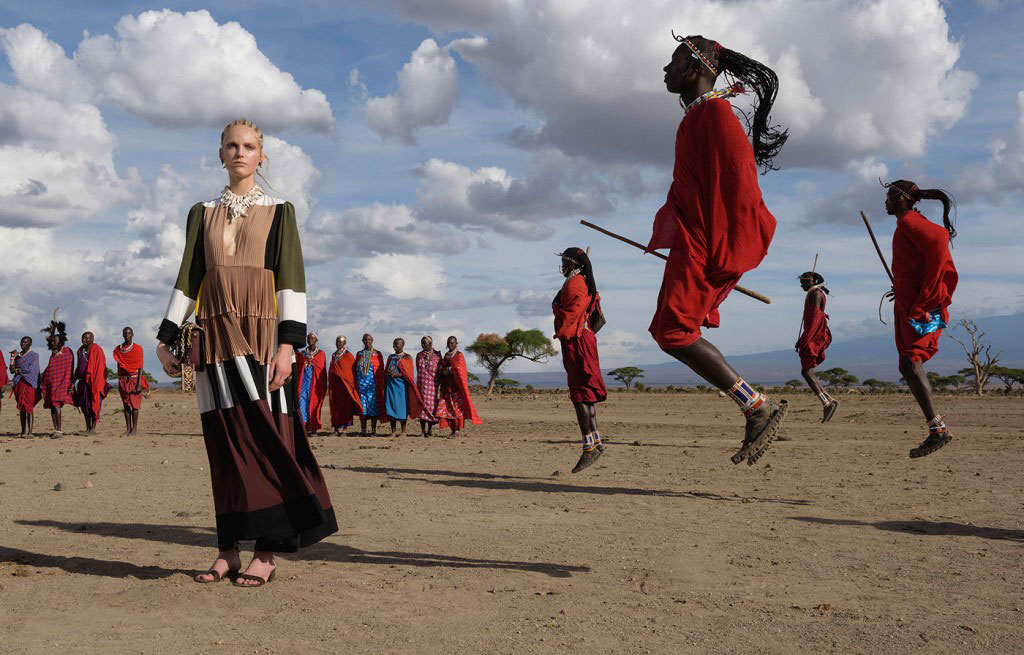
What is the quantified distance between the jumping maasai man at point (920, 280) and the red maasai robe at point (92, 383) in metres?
14.4

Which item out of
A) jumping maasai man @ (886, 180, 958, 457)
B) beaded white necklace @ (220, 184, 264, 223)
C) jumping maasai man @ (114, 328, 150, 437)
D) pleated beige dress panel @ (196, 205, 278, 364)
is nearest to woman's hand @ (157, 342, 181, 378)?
pleated beige dress panel @ (196, 205, 278, 364)

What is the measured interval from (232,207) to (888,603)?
3.70 metres

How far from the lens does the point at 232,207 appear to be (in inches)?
193

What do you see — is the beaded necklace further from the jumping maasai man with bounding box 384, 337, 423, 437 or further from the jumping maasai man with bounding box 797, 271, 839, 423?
the jumping maasai man with bounding box 384, 337, 423, 437

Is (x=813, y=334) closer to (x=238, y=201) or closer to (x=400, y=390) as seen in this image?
(x=400, y=390)

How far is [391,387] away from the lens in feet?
59.9

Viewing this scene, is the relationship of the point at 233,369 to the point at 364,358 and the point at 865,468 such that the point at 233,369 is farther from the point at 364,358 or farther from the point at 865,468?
the point at 364,358

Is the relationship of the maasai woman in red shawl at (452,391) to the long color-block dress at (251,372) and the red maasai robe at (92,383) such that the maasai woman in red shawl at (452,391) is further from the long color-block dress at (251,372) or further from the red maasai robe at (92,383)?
the long color-block dress at (251,372)

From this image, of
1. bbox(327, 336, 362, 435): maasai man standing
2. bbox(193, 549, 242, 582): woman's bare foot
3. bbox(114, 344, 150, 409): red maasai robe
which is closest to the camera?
bbox(193, 549, 242, 582): woman's bare foot

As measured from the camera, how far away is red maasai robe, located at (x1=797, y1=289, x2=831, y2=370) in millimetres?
15711

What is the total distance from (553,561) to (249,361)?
203cm

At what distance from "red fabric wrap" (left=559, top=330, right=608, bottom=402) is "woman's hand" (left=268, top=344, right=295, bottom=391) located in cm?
527

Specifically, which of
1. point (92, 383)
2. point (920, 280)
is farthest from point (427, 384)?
point (920, 280)

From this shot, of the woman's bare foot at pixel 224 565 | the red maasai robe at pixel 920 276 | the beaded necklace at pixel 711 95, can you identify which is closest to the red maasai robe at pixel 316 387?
the red maasai robe at pixel 920 276
